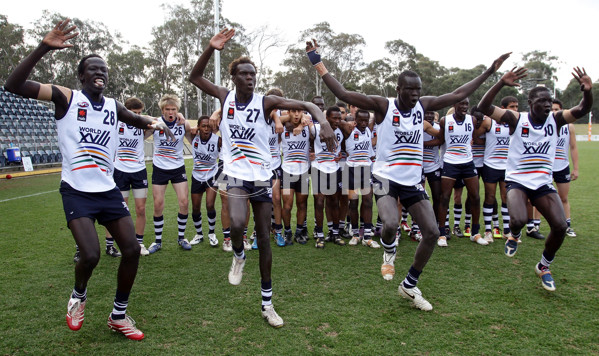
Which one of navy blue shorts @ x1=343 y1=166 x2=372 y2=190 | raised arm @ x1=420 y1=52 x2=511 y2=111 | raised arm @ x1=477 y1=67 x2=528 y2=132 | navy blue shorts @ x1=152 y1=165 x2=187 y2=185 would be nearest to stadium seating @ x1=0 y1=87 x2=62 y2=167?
navy blue shorts @ x1=152 y1=165 x2=187 y2=185

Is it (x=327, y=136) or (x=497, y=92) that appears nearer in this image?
(x=327, y=136)

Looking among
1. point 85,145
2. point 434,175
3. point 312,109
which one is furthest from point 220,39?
point 434,175

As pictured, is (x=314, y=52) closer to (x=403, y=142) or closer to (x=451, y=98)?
(x=403, y=142)

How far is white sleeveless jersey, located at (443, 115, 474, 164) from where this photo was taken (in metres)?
7.06

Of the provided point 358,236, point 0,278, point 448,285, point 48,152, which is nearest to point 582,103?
point 448,285

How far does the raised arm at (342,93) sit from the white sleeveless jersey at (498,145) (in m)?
3.68

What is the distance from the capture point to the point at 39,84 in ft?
11.3

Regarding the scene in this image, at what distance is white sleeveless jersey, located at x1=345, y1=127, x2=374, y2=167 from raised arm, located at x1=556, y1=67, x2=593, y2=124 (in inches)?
120

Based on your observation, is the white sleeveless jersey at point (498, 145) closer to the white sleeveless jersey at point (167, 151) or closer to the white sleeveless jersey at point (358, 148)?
the white sleeveless jersey at point (358, 148)

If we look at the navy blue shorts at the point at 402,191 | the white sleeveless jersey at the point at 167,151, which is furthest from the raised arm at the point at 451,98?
the white sleeveless jersey at the point at 167,151

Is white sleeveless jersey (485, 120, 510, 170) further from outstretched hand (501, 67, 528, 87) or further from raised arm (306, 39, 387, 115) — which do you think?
raised arm (306, 39, 387, 115)

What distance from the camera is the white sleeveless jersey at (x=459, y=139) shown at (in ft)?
23.2

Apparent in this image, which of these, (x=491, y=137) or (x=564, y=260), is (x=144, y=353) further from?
(x=491, y=137)

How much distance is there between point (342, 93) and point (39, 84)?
2.96m
